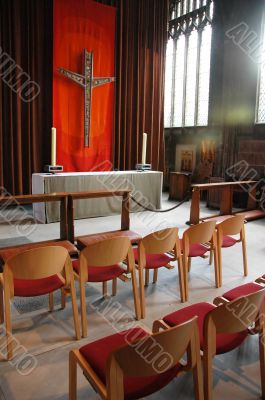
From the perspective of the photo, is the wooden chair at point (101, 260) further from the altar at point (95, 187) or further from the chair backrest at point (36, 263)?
the altar at point (95, 187)

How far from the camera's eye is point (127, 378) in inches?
61.0

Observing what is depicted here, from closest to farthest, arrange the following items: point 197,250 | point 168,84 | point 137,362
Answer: point 137,362, point 197,250, point 168,84

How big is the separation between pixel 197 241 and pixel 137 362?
2.06 meters

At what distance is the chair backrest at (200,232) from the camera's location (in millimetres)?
3198

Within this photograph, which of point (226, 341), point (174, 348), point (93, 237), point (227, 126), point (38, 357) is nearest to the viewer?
point (174, 348)

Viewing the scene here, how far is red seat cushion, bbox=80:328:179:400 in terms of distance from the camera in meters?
1.51

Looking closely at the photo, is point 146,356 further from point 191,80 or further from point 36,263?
point 191,80

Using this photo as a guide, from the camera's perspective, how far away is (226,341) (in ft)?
6.18

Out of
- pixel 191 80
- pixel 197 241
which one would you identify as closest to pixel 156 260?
pixel 197 241

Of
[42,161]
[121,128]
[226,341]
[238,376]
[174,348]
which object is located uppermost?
[121,128]

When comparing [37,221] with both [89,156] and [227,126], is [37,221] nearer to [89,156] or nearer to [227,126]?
[89,156]

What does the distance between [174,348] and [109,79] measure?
A: 7307 millimetres

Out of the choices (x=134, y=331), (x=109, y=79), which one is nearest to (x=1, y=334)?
(x=134, y=331)

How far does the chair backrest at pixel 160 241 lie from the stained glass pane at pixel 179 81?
25.0 ft
